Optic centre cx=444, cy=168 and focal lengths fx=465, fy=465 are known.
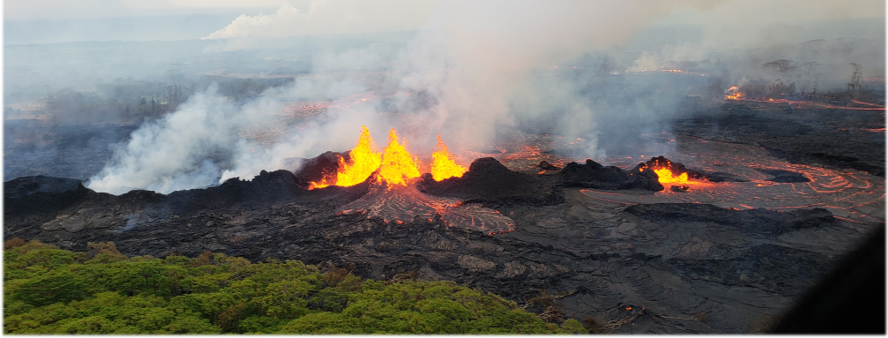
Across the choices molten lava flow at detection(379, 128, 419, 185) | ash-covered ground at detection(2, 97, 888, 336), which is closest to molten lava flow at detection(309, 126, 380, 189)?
molten lava flow at detection(379, 128, 419, 185)

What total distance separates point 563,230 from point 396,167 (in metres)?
14.8

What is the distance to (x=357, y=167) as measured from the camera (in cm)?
3716

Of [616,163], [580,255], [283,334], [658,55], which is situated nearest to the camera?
[283,334]

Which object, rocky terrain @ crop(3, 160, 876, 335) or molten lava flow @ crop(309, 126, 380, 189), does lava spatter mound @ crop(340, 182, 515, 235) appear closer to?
rocky terrain @ crop(3, 160, 876, 335)

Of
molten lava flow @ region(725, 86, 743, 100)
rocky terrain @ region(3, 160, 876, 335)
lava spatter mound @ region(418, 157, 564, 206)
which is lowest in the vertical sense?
rocky terrain @ region(3, 160, 876, 335)

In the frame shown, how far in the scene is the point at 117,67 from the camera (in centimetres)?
16262

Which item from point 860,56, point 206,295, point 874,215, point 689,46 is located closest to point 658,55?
point 689,46

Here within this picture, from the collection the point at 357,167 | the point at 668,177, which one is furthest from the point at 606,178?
the point at 357,167

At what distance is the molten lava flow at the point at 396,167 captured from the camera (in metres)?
34.7

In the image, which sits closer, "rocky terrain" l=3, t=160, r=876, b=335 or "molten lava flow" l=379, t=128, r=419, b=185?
"rocky terrain" l=3, t=160, r=876, b=335

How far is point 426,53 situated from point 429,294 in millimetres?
48282

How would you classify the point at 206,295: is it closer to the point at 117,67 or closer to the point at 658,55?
the point at 658,55

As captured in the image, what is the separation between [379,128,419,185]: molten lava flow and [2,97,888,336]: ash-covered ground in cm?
235

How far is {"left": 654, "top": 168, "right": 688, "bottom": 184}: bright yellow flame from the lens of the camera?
35.6 m
